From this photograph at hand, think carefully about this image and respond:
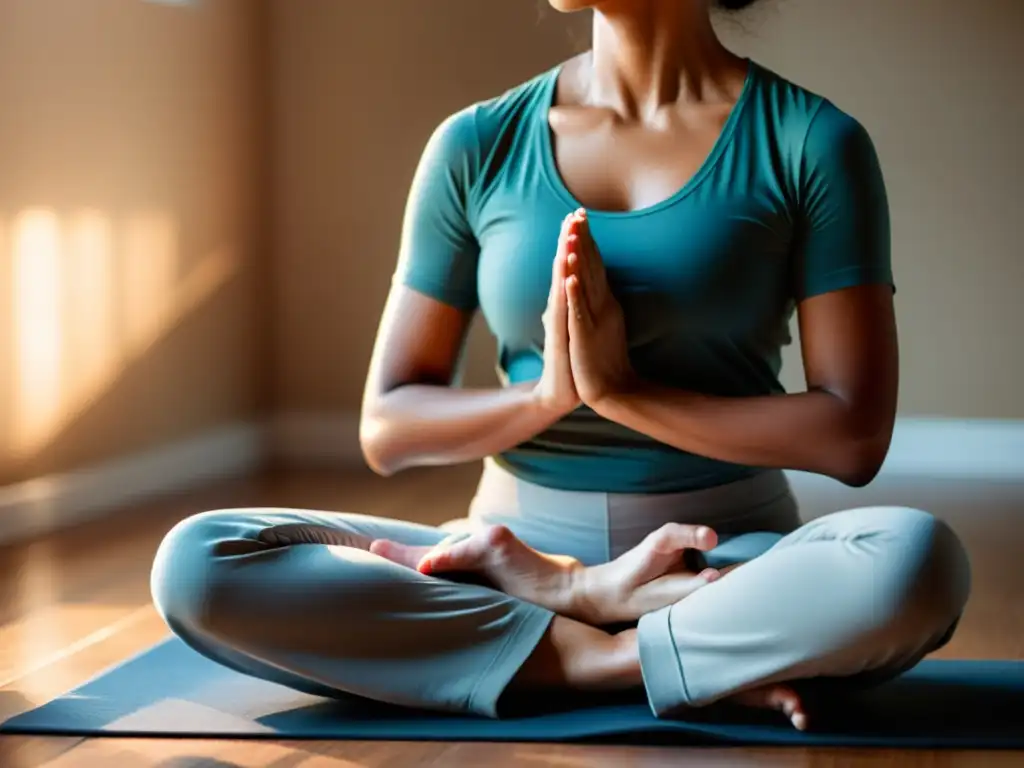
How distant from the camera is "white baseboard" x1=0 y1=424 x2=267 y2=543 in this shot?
9.68 ft

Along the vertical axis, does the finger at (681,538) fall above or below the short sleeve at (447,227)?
below

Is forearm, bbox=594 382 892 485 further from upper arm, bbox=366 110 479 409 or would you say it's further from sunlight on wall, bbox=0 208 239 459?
sunlight on wall, bbox=0 208 239 459

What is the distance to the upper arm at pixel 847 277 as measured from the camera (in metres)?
1.68

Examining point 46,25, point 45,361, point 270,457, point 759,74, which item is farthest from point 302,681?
point 270,457

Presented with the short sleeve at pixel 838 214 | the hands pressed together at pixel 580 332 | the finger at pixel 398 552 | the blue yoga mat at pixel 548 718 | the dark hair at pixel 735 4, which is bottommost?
the blue yoga mat at pixel 548 718

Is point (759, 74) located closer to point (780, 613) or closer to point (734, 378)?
point (734, 378)

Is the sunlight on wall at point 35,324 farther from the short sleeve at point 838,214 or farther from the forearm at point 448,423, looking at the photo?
the short sleeve at point 838,214

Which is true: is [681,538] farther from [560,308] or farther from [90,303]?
[90,303]

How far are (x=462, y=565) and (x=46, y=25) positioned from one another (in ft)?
5.95

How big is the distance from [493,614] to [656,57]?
687mm

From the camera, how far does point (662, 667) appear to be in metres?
1.58

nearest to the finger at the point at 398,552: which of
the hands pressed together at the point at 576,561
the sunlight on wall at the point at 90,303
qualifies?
the hands pressed together at the point at 576,561

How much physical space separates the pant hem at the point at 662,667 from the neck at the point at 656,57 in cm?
62

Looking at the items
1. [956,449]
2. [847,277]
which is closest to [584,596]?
[847,277]
